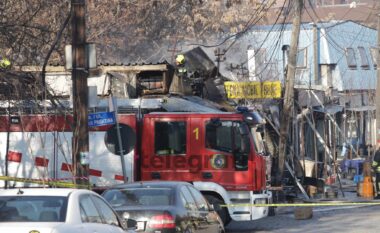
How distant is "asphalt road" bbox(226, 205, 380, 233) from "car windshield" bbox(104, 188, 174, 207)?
21.9ft

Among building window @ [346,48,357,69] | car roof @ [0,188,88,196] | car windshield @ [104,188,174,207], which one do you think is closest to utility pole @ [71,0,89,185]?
car windshield @ [104,188,174,207]

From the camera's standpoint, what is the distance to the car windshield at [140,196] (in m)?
14.3

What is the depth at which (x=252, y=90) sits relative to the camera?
26344 mm

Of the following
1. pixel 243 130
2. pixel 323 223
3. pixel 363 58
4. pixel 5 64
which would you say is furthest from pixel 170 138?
pixel 363 58

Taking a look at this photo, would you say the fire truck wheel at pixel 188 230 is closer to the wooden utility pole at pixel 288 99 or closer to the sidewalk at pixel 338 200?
the sidewalk at pixel 338 200

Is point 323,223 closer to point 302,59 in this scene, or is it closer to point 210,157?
point 210,157

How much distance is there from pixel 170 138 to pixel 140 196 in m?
5.94

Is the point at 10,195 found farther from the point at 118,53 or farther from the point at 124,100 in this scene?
the point at 118,53

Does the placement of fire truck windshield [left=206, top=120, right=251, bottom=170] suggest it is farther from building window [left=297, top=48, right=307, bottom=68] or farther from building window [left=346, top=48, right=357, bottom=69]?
building window [left=346, top=48, right=357, bottom=69]

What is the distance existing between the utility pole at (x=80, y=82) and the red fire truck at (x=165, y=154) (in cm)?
245

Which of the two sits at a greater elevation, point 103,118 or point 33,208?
point 103,118

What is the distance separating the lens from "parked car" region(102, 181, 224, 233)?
44.4ft

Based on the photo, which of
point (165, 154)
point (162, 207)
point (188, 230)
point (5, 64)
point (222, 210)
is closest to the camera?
point (162, 207)

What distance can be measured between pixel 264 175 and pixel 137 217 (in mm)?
7464
